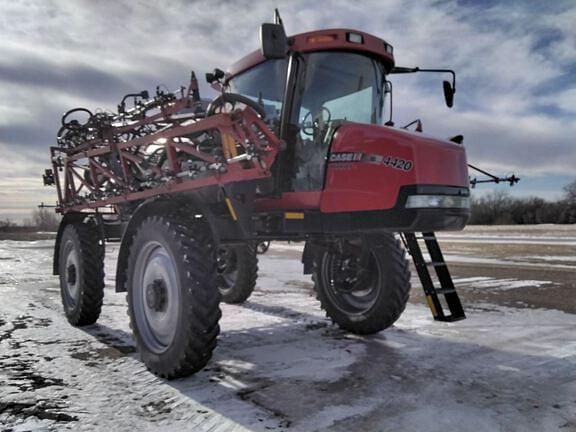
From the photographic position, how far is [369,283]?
527 cm

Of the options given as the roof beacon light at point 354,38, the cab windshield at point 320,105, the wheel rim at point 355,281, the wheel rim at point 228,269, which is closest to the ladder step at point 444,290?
the wheel rim at point 355,281

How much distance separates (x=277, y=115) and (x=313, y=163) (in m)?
0.55

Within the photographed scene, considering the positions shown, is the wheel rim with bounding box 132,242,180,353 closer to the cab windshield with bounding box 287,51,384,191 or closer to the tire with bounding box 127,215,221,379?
the tire with bounding box 127,215,221,379

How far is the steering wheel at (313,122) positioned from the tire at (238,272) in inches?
125

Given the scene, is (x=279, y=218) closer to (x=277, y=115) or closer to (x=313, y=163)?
(x=313, y=163)

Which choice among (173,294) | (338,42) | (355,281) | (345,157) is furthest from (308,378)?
(338,42)

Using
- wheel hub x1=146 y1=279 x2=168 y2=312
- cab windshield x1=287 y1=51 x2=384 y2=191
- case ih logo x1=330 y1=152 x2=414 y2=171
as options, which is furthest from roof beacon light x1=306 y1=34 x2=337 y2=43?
wheel hub x1=146 y1=279 x2=168 y2=312

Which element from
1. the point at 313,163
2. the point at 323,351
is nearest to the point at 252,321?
the point at 323,351

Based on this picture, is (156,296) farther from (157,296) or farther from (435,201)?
(435,201)

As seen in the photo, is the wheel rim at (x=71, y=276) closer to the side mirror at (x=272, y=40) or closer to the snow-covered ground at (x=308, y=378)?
the snow-covered ground at (x=308, y=378)

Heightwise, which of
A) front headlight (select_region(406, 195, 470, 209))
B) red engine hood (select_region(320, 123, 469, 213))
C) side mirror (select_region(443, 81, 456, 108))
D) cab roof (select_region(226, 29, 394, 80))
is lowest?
front headlight (select_region(406, 195, 470, 209))

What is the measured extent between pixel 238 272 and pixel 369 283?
2.50 meters

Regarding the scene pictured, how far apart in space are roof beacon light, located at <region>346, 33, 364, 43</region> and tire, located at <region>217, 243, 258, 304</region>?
3664 mm

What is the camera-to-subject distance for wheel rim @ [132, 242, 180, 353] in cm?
406
